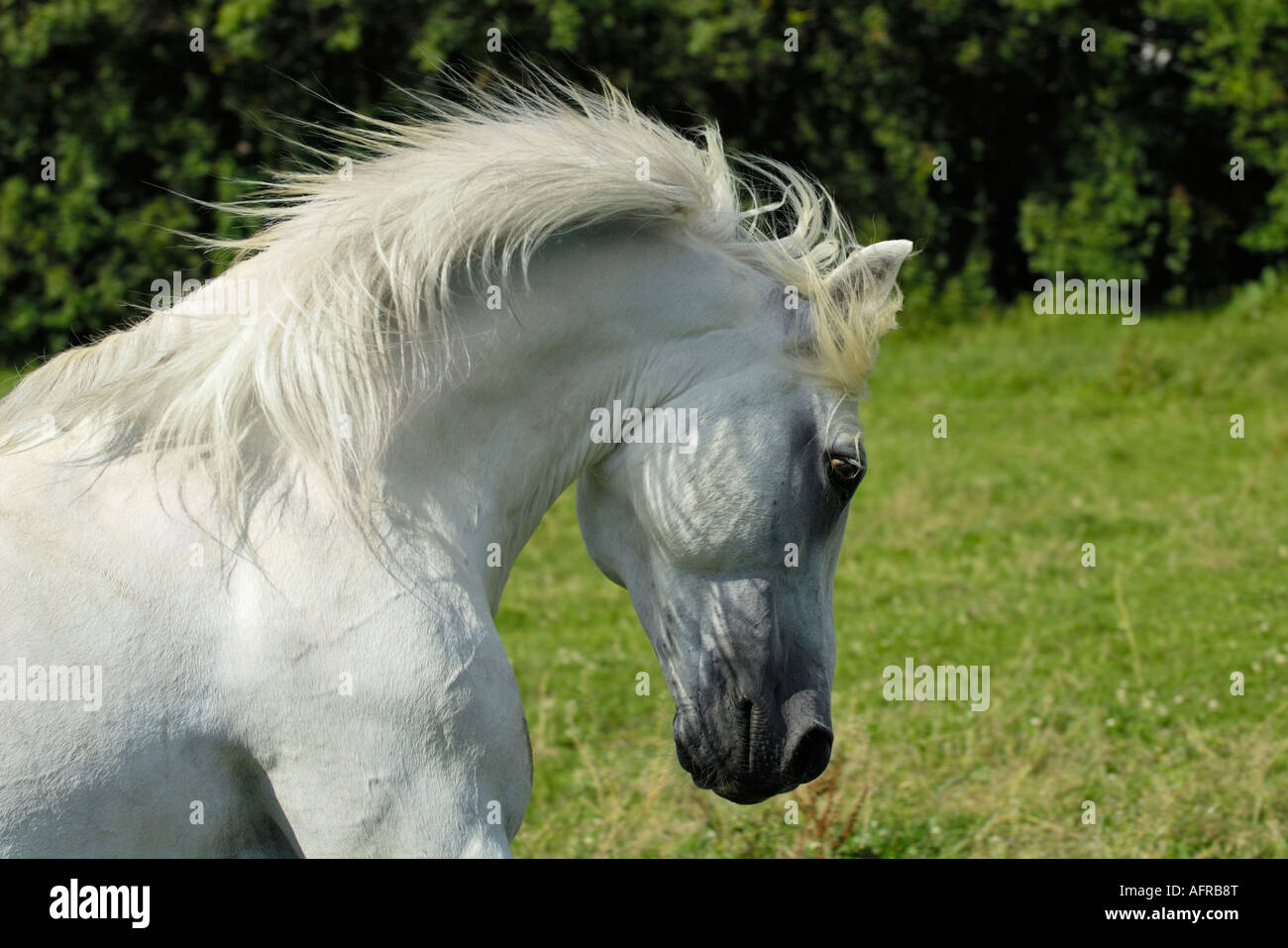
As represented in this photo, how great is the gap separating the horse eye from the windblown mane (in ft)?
0.45

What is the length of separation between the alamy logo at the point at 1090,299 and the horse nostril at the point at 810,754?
35.7 feet

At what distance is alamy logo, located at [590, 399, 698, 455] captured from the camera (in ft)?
7.46

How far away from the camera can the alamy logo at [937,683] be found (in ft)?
17.6

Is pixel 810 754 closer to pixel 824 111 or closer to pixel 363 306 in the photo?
pixel 363 306

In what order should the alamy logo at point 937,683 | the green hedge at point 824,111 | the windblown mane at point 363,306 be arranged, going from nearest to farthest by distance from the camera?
the windblown mane at point 363,306, the alamy logo at point 937,683, the green hedge at point 824,111

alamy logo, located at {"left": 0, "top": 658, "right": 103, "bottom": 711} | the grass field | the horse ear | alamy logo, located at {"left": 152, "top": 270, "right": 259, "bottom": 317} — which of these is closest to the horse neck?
the horse ear

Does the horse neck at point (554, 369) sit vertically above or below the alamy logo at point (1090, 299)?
below

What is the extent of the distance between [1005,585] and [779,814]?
328 cm

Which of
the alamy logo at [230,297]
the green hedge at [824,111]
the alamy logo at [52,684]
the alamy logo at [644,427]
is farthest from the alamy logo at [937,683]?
the green hedge at [824,111]

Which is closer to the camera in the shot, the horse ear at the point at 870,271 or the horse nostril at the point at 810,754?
the horse nostril at the point at 810,754

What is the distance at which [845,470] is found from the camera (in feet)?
7.59

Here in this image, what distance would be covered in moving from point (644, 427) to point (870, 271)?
0.51 m

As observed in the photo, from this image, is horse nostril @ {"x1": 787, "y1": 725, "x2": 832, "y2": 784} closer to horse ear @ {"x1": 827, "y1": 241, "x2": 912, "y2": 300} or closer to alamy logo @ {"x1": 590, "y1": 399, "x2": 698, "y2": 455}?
alamy logo @ {"x1": 590, "y1": 399, "x2": 698, "y2": 455}
